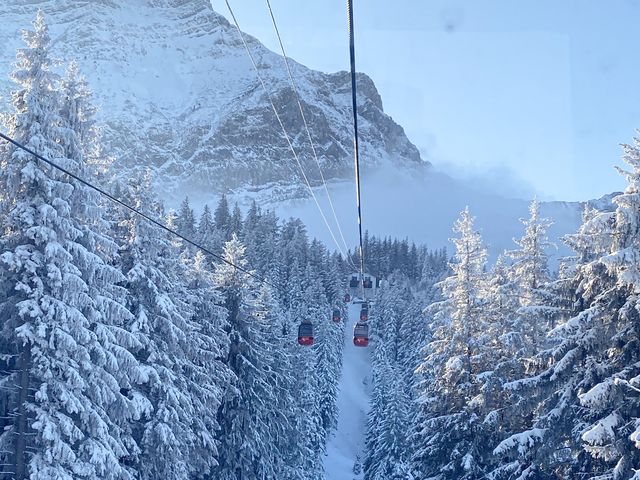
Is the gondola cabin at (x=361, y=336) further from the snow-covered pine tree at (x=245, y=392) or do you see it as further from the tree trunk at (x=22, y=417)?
the tree trunk at (x=22, y=417)

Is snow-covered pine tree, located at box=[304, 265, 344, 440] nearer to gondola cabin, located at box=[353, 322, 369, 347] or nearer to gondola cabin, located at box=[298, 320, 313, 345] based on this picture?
gondola cabin, located at box=[353, 322, 369, 347]

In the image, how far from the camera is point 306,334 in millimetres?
27984

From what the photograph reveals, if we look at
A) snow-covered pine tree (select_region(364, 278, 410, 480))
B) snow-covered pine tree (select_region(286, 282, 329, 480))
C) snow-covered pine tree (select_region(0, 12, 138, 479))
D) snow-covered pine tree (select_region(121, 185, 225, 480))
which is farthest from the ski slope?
snow-covered pine tree (select_region(0, 12, 138, 479))

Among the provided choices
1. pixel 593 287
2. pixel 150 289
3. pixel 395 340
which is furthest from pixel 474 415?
pixel 395 340

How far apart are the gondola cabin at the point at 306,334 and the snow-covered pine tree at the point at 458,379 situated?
201 inches

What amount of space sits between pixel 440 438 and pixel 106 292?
40.8 ft

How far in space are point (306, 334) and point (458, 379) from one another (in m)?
7.23

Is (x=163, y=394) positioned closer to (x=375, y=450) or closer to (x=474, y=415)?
(x=474, y=415)

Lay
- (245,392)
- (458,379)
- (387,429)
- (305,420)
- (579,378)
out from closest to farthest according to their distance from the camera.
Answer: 1. (579,378)
2. (458,379)
3. (245,392)
4. (305,420)
5. (387,429)

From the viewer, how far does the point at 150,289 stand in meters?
22.9

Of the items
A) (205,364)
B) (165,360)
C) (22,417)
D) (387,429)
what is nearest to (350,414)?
(387,429)

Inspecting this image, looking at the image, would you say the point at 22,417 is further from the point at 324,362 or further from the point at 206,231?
the point at 206,231

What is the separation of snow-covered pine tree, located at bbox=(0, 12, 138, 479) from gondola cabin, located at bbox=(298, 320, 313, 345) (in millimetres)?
11013

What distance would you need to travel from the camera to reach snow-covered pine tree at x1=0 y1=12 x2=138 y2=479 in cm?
1542
